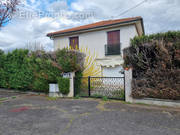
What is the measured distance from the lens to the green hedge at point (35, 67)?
21.8ft

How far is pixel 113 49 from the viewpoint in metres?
10.8

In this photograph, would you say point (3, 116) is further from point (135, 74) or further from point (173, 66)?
point (173, 66)

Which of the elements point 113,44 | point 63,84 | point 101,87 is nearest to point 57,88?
point 63,84

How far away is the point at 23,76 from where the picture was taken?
803 centimetres

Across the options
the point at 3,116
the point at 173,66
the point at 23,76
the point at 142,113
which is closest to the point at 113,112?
the point at 142,113

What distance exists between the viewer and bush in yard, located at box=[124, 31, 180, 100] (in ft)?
15.6

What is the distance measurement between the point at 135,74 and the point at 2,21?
7476 millimetres

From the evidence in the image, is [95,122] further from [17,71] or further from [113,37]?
[113,37]

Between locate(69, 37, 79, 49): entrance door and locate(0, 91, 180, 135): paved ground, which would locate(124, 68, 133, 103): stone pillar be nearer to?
locate(0, 91, 180, 135): paved ground

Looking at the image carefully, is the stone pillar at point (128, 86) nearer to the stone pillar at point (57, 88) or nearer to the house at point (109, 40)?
the stone pillar at point (57, 88)

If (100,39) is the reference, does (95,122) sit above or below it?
below

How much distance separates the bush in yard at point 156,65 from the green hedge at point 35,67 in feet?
9.94

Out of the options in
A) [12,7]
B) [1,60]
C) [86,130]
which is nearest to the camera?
[86,130]

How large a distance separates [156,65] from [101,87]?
9.31 feet
